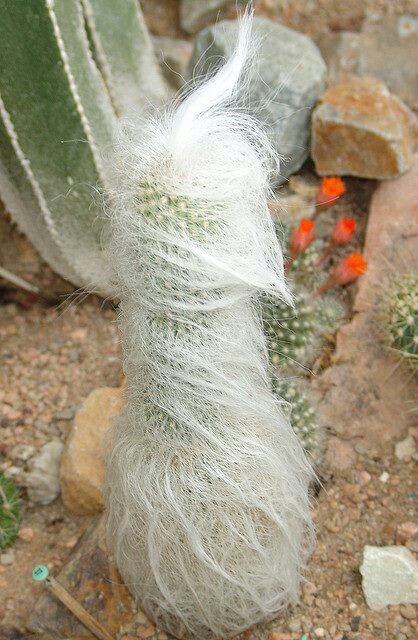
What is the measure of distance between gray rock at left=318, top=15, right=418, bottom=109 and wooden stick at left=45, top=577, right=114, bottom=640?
86.3 inches

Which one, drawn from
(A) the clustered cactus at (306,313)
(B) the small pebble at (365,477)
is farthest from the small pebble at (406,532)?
(A) the clustered cactus at (306,313)

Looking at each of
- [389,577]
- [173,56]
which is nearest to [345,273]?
[389,577]

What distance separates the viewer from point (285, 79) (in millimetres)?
2691

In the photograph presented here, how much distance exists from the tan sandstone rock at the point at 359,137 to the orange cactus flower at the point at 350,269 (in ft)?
1.54

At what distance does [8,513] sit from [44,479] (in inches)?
5.8

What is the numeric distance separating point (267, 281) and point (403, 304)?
0.83 metres

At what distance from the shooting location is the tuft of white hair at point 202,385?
1.43m

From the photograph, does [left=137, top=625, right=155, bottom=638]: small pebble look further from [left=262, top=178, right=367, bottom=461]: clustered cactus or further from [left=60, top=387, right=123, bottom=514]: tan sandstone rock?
[left=262, top=178, right=367, bottom=461]: clustered cactus

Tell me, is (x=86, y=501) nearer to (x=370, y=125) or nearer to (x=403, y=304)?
(x=403, y=304)

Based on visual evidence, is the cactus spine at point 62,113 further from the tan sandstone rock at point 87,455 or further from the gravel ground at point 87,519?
the tan sandstone rock at point 87,455

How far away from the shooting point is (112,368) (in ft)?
8.45

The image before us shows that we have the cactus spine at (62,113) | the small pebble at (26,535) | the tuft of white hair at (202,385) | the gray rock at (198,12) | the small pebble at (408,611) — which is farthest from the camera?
the gray rock at (198,12)

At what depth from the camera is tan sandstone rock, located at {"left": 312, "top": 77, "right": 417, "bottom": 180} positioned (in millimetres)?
2639

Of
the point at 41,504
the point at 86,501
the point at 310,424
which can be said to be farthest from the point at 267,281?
the point at 41,504
